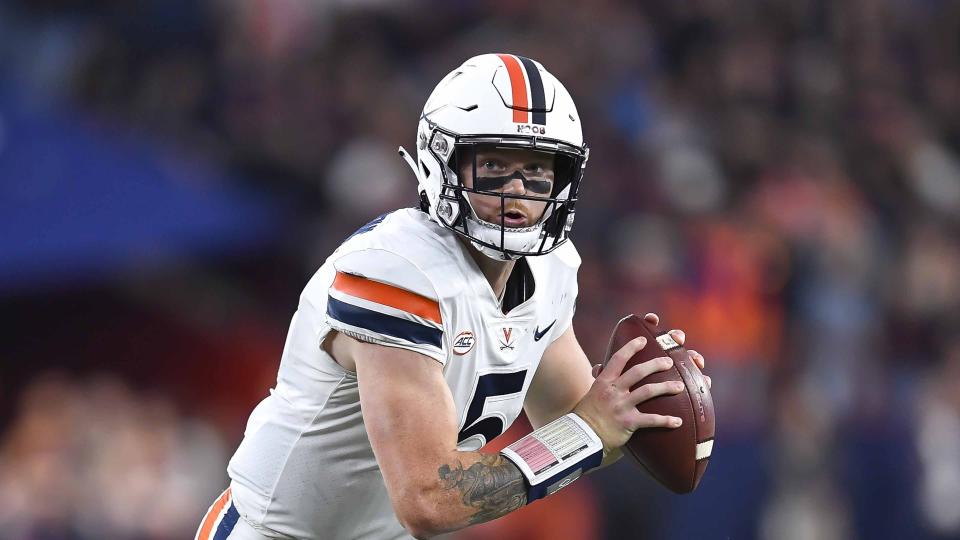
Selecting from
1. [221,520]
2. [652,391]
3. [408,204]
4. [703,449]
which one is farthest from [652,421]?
[408,204]

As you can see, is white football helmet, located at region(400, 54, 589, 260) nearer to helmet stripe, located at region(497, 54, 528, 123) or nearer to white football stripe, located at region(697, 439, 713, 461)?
helmet stripe, located at region(497, 54, 528, 123)

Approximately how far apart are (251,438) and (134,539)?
259 centimetres

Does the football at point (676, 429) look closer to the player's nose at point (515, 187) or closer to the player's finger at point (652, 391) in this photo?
the player's finger at point (652, 391)

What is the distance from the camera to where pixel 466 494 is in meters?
2.43

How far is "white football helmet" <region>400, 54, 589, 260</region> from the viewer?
265cm

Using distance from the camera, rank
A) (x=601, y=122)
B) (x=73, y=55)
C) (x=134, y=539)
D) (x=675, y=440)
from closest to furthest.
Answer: (x=675, y=440)
(x=134, y=539)
(x=73, y=55)
(x=601, y=122)

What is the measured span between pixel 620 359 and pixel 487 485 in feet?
1.38

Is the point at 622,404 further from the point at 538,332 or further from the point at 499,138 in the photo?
the point at 499,138

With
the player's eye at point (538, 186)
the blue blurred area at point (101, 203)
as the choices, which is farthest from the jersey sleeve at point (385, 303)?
the blue blurred area at point (101, 203)

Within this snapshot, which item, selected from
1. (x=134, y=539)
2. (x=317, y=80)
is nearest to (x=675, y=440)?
(x=134, y=539)

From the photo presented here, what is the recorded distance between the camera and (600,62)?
7.39m

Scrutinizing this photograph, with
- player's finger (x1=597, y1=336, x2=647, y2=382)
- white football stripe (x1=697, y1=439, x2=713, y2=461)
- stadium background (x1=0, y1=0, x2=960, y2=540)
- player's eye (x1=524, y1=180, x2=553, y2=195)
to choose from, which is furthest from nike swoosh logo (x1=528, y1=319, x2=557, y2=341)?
stadium background (x1=0, y1=0, x2=960, y2=540)

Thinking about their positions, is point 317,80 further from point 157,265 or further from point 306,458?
point 306,458

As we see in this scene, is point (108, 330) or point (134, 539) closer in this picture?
point (134, 539)
